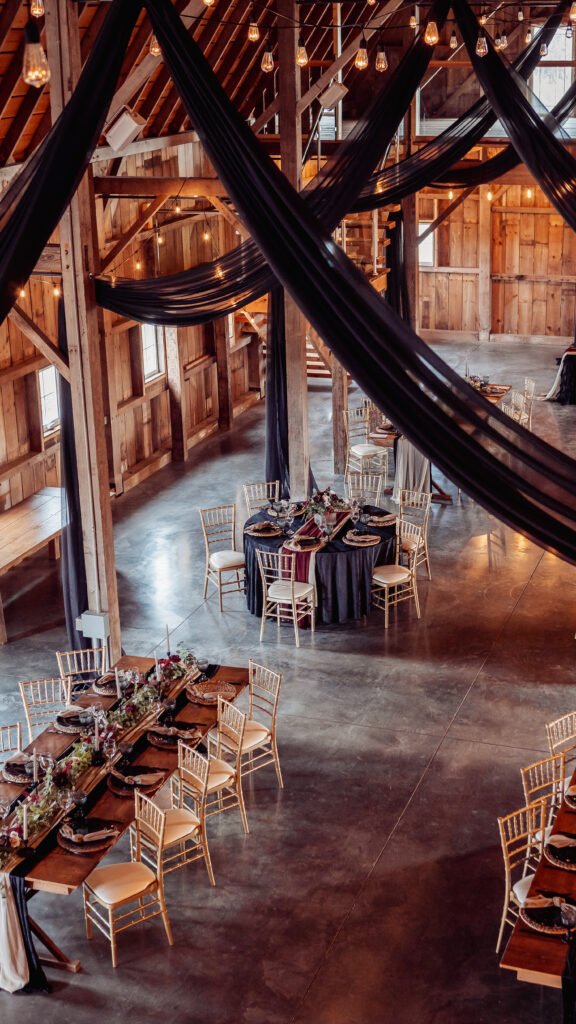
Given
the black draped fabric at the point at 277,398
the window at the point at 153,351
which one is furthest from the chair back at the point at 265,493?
the window at the point at 153,351

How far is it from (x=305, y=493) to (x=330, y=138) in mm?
6044

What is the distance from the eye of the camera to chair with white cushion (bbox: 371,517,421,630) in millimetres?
10508

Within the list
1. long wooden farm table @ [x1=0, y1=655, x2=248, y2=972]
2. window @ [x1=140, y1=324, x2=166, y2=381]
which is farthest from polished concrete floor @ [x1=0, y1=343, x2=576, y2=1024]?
window @ [x1=140, y1=324, x2=166, y2=381]

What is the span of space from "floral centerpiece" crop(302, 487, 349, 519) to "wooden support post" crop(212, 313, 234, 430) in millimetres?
5640

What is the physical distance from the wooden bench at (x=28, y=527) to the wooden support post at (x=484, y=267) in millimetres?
11563

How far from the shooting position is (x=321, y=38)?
47.0 feet

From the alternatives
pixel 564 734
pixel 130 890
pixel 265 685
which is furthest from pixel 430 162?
pixel 130 890

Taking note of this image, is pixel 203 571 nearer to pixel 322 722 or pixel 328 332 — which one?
pixel 322 722

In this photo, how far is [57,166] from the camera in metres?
6.32

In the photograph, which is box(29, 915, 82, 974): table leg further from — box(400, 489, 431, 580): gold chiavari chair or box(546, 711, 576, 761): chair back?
box(400, 489, 431, 580): gold chiavari chair

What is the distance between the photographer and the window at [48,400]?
504 inches

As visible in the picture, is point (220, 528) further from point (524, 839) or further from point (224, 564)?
point (524, 839)

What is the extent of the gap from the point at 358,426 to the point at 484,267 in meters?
6.62

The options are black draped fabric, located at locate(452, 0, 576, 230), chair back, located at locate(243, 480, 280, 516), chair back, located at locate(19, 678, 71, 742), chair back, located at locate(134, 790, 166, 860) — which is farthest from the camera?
chair back, located at locate(243, 480, 280, 516)
